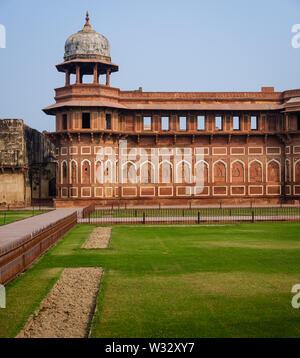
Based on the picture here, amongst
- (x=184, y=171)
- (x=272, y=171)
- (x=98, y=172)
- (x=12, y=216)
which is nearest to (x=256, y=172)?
(x=272, y=171)

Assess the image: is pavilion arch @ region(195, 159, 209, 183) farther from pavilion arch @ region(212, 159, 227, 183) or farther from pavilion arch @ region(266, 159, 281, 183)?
pavilion arch @ region(266, 159, 281, 183)

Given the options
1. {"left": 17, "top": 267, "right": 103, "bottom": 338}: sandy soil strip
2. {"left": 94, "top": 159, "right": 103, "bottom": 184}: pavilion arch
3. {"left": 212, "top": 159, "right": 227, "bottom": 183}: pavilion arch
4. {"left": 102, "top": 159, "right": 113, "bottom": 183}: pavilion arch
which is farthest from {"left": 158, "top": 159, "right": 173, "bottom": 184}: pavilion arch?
{"left": 17, "top": 267, "right": 103, "bottom": 338}: sandy soil strip

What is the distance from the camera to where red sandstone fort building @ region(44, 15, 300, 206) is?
126 ft

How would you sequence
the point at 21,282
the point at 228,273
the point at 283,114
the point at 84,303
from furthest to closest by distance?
the point at 283,114 < the point at 228,273 < the point at 21,282 < the point at 84,303

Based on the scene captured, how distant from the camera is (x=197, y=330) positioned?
6.74 metres

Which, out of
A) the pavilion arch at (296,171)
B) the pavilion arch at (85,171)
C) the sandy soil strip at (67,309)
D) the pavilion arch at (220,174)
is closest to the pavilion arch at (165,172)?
the pavilion arch at (220,174)

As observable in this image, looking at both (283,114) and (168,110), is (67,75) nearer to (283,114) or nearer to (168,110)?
(168,110)

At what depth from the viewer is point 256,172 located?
41.5m

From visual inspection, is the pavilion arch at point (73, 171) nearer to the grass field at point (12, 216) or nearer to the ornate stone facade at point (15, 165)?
the ornate stone facade at point (15, 165)

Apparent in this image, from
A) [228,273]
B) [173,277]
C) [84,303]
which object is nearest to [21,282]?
[84,303]

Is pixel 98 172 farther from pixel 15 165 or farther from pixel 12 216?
pixel 12 216

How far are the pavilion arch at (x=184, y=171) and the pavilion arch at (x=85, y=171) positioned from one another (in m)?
7.89

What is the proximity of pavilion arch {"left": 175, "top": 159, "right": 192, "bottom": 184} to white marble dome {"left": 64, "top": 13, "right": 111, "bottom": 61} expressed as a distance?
452 inches

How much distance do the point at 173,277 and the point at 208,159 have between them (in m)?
31.5
